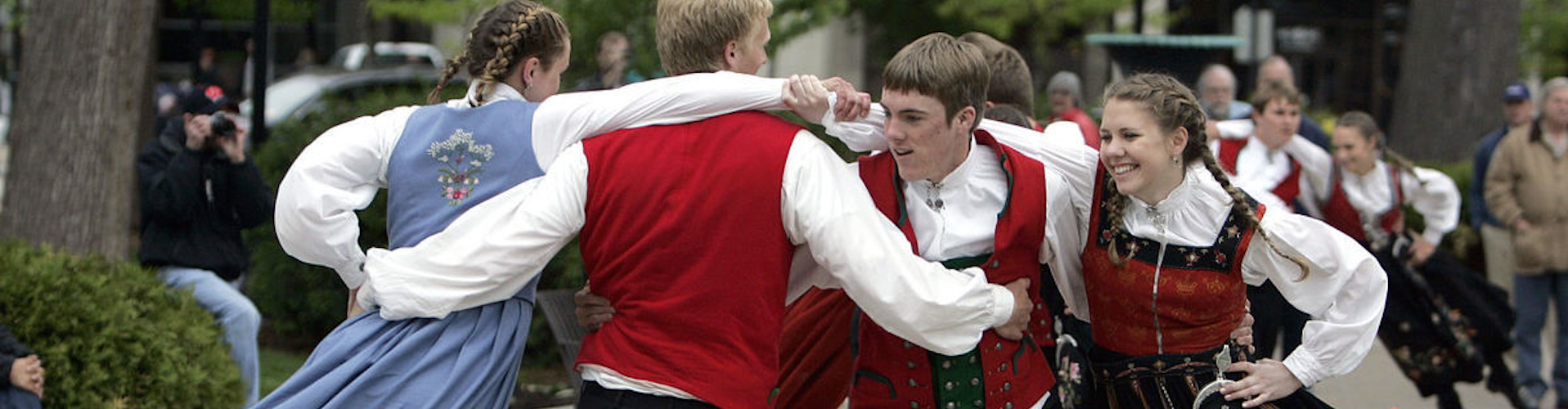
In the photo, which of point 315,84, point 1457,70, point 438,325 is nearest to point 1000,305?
point 438,325

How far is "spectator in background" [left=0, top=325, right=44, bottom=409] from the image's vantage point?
5.04 metres

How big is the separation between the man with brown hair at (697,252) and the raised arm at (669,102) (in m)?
0.02

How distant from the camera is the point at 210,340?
227 inches

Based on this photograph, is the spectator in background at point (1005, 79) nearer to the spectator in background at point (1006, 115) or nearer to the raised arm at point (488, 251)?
the spectator in background at point (1006, 115)

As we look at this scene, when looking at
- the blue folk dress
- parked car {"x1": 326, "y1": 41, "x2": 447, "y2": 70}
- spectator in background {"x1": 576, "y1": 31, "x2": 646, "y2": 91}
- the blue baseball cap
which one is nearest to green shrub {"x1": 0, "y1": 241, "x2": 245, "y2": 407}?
the blue folk dress

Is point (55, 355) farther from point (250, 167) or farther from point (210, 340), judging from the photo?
point (250, 167)

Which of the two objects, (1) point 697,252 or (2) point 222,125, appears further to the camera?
(2) point 222,125

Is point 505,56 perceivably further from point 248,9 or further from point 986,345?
point 248,9

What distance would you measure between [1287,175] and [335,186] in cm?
476

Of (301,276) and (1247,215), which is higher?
(1247,215)

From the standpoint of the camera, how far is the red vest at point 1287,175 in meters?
7.25

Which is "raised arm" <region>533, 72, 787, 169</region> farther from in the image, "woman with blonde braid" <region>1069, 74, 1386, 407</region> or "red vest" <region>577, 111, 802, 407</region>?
"woman with blonde braid" <region>1069, 74, 1386, 407</region>

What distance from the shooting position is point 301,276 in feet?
27.1

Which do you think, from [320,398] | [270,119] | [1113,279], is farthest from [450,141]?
[270,119]
